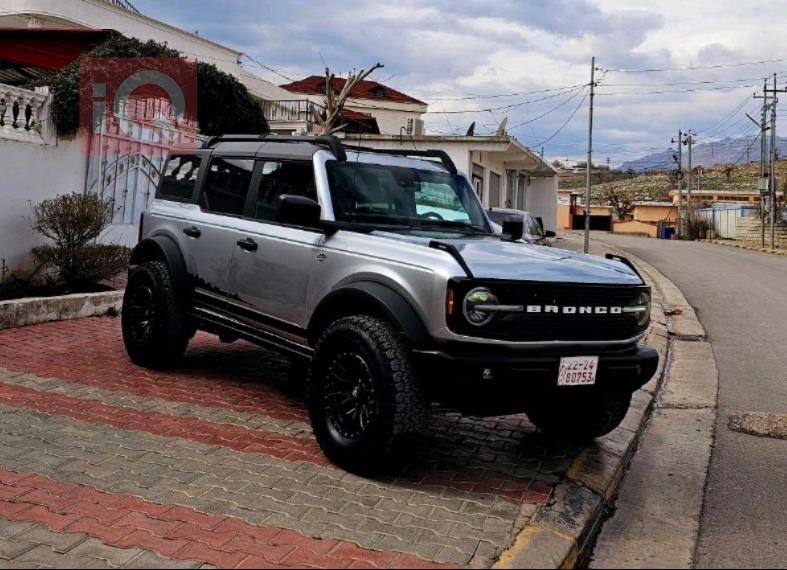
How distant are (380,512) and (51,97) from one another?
8.17 m

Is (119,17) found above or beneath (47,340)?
above

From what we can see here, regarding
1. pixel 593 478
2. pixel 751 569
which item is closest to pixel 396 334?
pixel 593 478

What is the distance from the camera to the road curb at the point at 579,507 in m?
3.41

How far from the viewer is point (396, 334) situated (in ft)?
14.1

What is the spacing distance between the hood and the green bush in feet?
24.0

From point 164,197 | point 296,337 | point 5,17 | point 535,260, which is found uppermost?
point 5,17

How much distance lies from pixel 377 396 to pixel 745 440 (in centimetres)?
308

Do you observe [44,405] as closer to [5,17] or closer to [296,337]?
[296,337]

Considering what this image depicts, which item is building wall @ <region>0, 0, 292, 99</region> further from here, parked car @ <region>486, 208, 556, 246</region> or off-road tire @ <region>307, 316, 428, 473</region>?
off-road tire @ <region>307, 316, 428, 473</region>

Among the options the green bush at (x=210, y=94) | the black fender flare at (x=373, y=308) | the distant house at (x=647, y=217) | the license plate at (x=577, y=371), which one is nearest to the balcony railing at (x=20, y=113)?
the green bush at (x=210, y=94)

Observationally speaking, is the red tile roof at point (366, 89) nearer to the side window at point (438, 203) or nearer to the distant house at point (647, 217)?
the distant house at point (647, 217)

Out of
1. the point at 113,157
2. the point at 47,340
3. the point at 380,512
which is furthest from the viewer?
the point at 113,157

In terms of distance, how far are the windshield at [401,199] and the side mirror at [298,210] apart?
298 mm

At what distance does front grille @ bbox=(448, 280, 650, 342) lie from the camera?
4082 mm
